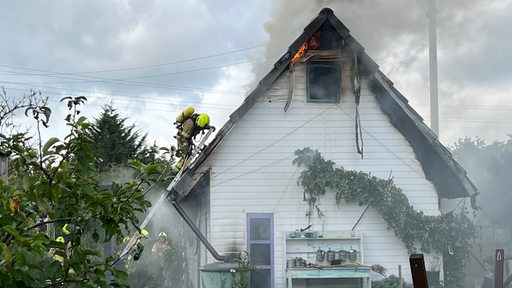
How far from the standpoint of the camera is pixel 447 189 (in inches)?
522

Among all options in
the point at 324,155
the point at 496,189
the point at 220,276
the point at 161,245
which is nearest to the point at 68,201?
the point at 220,276

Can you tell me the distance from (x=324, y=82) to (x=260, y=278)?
380 cm

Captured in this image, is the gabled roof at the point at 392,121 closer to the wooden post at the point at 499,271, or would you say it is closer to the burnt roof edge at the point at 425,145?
the burnt roof edge at the point at 425,145

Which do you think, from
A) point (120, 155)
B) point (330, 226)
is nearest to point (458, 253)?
point (330, 226)

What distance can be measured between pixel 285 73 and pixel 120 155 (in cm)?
1535

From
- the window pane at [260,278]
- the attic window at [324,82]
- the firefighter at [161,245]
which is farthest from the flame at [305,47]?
the firefighter at [161,245]

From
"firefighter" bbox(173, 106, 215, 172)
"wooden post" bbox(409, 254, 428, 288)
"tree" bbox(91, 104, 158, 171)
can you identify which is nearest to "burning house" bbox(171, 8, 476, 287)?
"firefighter" bbox(173, 106, 215, 172)

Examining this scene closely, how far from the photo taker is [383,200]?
1258 centimetres

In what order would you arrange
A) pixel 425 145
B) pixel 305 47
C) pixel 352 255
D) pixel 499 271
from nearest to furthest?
pixel 499 271 < pixel 352 255 < pixel 305 47 < pixel 425 145

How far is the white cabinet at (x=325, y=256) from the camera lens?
1195 centimetres

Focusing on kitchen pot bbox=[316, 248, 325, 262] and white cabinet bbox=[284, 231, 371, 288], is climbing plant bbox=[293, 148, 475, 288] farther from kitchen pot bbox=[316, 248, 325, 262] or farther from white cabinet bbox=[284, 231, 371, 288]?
kitchen pot bbox=[316, 248, 325, 262]

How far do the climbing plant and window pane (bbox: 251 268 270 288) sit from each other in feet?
4.39

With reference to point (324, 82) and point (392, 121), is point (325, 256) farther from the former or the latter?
point (324, 82)

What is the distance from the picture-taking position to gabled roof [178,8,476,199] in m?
12.4
